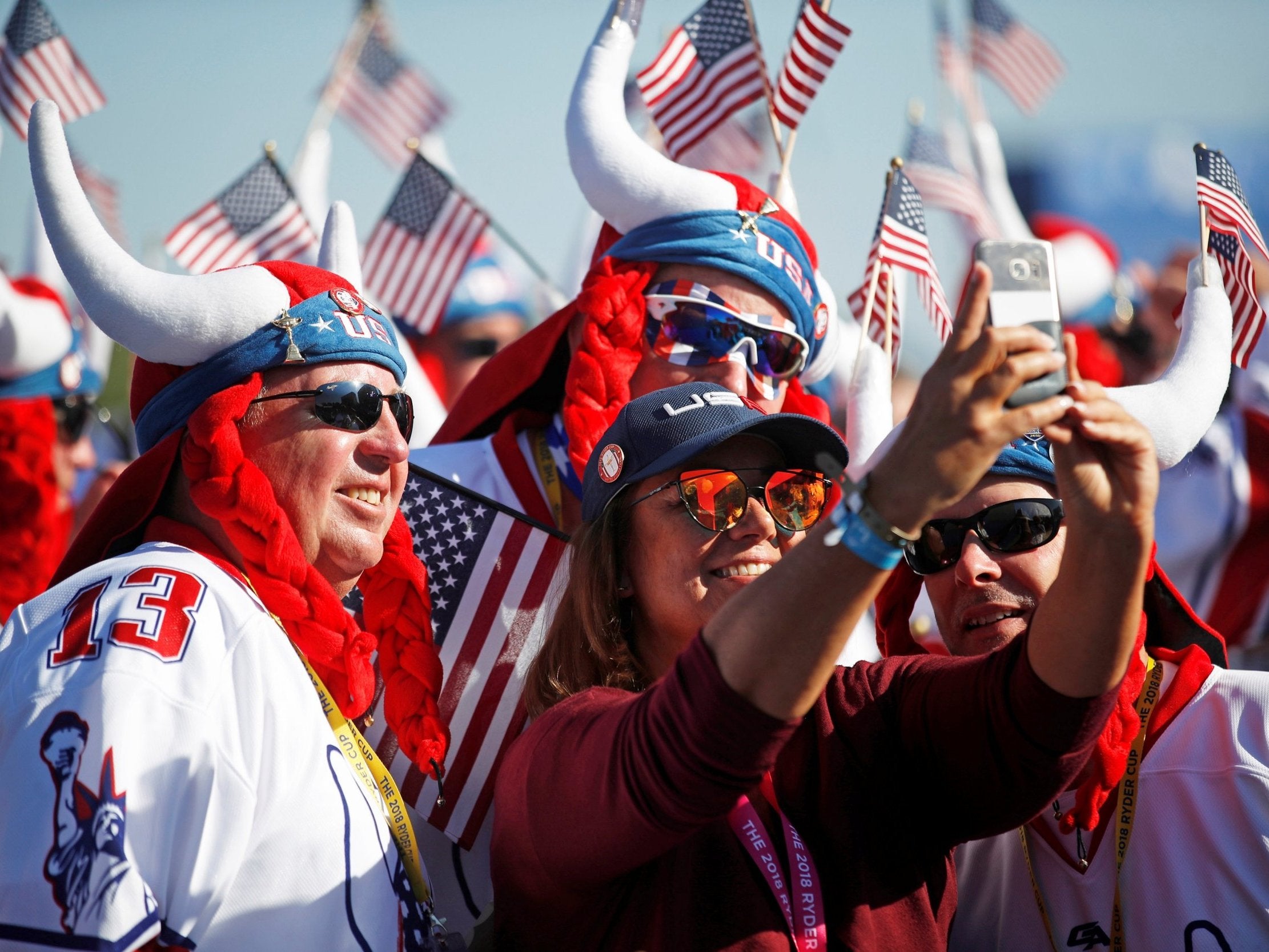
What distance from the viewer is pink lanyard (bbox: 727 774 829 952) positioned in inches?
90.4

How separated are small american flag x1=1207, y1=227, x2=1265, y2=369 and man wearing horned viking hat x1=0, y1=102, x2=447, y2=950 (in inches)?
98.3

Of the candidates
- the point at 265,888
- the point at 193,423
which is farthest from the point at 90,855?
the point at 193,423

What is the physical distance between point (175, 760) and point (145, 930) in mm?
280

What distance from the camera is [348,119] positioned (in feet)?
28.8

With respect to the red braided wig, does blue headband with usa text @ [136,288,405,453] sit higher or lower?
higher

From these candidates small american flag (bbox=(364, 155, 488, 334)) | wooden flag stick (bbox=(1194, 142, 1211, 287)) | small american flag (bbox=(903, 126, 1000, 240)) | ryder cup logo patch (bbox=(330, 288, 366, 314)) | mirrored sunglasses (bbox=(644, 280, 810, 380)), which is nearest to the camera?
ryder cup logo patch (bbox=(330, 288, 366, 314))

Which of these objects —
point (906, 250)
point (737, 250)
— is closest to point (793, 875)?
point (737, 250)

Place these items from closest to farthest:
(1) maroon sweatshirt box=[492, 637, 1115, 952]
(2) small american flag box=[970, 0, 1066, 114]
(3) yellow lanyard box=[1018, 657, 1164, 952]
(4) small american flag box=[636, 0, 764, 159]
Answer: (1) maroon sweatshirt box=[492, 637, 1115, 952] → (3) yellow lanyard box=[1018, 657, 1164, 952] → (4) small american flag box=[636, 0, 764, 159] → (2) small american flag box=[970, 0, 1066, 114]

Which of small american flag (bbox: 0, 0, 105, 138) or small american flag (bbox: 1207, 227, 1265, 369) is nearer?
small american flag (bbox: 1207, 227, 1265, 369)

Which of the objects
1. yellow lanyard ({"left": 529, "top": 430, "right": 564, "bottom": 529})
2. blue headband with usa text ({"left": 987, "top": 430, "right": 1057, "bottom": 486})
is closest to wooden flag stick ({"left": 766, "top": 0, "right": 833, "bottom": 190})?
yellow lanyard ({"left": 529, "top": 430, "right": 564, "bottom": 529})

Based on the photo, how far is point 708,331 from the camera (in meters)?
4.09

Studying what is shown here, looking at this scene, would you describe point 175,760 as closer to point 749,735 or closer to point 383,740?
point 749,735

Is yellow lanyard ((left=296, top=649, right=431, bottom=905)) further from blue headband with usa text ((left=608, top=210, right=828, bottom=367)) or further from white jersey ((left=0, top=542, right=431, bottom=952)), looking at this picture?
blue headband with usa text ((left=608, top=210, right=828, bottom=367))

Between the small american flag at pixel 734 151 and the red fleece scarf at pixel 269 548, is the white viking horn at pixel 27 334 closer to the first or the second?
the red fleece scarf at pixel 269 548
